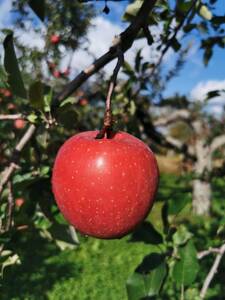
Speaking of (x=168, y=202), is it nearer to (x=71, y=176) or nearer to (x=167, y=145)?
(x=71, y=176)

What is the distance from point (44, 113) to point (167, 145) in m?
5.10

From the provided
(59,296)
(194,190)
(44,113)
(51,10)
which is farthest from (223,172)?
(44,113)

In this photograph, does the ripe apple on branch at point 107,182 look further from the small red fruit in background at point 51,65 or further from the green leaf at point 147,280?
the small red fruit in background at point 51,65

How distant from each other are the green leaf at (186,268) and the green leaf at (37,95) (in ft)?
2.16

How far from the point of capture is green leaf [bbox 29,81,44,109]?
3.12ft

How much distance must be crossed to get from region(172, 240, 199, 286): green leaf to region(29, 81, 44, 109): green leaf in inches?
25.9

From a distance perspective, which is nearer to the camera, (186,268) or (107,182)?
(107,182)

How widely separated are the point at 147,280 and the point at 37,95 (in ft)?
2.00

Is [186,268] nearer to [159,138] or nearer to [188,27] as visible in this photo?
[188,27]

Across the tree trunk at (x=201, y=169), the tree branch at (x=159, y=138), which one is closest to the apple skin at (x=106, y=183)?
the tree branch at (x=159, y=138)

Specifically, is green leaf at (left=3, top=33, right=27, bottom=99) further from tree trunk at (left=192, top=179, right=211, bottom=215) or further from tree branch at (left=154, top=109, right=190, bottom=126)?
tree trunk at (left=192, top=179, right=211, bottom=215)

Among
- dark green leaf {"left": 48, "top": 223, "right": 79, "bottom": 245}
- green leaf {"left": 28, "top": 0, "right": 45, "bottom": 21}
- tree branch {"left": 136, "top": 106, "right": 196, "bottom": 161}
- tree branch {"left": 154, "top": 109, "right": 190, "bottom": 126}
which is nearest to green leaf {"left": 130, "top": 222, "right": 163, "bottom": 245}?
dark green leaf {"left": 48, "top": 223, "right": 79, "bottom": 245}

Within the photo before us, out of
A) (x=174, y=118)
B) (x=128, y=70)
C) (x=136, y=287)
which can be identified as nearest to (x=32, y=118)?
(x=136, y=287)

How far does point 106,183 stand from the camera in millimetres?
759
